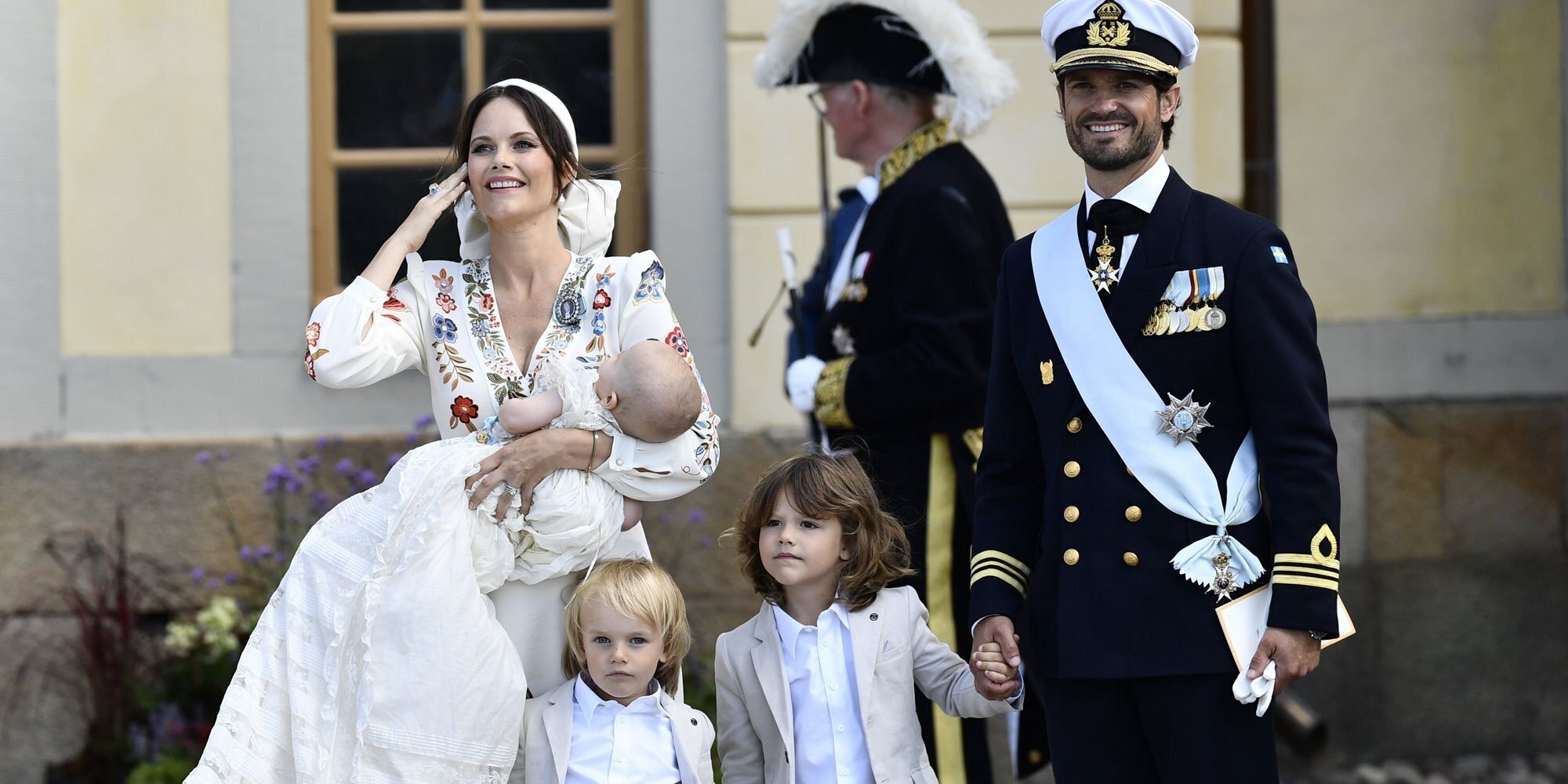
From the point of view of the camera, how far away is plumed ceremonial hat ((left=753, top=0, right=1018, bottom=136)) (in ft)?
12.1

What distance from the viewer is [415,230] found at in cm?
288

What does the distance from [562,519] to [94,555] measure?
9.75 ft

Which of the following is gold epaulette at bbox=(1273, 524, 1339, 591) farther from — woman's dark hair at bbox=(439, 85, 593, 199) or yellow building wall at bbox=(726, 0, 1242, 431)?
yellow building wall at bbox=(726, 0, 1242, 431)

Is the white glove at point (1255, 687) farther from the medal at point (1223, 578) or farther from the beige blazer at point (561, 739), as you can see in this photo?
the beige blazer at point (561, 739)

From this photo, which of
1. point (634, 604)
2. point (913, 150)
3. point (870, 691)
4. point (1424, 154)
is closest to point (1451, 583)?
point (1424, 154)

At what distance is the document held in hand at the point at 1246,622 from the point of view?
2.36 meters

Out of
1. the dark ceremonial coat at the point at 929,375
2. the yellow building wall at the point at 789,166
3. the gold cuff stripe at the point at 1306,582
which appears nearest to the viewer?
the gold cuff stripe at the point at 1306,582

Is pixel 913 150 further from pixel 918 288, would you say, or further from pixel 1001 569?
pixel 1001 569

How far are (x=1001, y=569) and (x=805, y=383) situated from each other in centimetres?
110

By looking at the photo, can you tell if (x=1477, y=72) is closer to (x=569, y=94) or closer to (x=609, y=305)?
(x=569, y=94)

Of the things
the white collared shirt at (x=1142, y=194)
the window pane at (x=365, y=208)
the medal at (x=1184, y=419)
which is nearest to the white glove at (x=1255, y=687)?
the medal at (x=1184, y=419)

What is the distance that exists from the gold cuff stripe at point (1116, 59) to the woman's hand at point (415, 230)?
1.11 meters

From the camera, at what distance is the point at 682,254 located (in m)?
5.26

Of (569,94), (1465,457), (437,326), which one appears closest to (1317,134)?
(1465,457)
